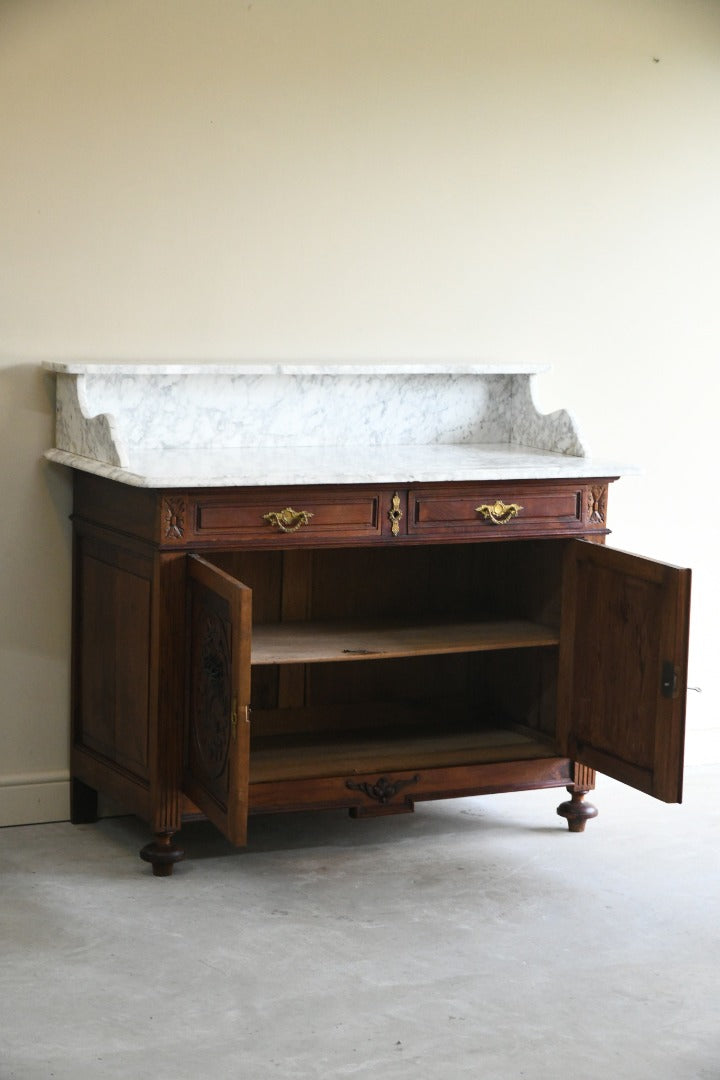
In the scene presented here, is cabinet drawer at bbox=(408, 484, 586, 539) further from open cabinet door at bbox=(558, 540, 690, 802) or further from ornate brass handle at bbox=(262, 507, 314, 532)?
ornate brass handle at bbox=(262, 507, 314, 532)

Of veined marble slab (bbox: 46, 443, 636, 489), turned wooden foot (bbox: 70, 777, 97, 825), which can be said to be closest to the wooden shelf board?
turned wooden foot (bbox: 70, 777, 97, 825)

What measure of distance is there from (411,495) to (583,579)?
521 millimetres

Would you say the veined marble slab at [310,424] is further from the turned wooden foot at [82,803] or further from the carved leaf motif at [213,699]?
the turned wooden foot at [82,803]

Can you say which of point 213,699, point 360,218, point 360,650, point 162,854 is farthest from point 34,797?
point 360,218

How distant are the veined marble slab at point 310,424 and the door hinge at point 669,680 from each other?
21.1 inches

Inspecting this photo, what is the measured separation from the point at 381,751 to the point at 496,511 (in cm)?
71

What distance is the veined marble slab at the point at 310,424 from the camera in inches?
137

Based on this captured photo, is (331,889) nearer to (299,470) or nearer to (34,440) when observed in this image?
(299,470)

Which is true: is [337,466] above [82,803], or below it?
above

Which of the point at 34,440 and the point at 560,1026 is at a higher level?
the point at 34,440

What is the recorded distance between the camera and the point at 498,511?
357 cm

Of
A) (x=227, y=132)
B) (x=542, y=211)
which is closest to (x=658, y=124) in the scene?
(x=542, y=211)

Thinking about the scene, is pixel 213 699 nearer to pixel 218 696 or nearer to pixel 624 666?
pixel 218 696

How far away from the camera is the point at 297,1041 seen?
268 centimetres
